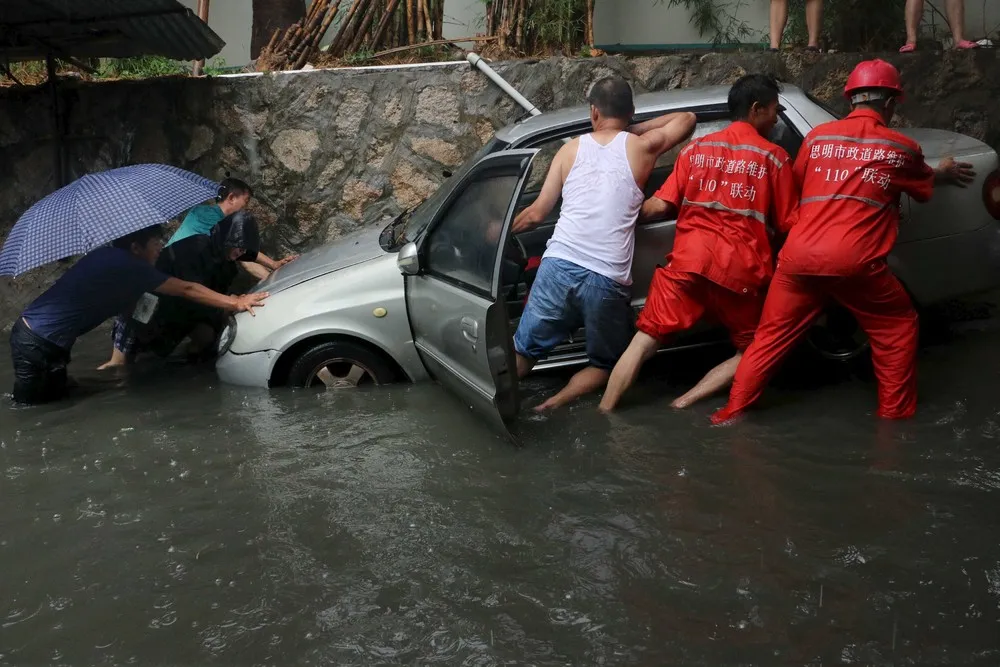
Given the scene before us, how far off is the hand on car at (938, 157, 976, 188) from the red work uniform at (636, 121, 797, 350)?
2.95 ft

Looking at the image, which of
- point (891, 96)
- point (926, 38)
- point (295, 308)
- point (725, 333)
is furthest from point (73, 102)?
point (926, 38)

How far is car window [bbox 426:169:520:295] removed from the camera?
4477 millimetres

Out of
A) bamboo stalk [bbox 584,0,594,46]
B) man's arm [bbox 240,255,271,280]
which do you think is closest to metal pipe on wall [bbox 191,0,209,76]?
man's arm [bbox 240,255,271,280]

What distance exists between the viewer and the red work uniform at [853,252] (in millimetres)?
4555

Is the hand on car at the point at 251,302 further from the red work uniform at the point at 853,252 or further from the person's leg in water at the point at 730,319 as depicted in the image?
the red work uniform at the point at 853,252

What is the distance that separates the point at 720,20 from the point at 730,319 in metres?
5.27

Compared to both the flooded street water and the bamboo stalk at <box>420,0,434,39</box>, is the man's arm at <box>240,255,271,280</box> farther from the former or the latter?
the bamboo stalk at <box>420,0,434,39</box>

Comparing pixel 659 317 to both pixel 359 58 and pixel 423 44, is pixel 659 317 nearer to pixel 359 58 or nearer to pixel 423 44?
pixel 423 44

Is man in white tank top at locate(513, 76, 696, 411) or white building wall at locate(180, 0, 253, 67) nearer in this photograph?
man in white tank top at locate(513, 76, 696, 411)

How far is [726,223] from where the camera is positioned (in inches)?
190

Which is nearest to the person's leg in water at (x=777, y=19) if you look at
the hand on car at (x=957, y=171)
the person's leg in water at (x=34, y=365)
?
the hand on car at (x=957, y=171)

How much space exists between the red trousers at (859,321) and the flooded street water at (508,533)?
0.18m

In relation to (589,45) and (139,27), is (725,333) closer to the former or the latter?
(589,45)

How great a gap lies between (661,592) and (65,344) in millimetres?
4313
